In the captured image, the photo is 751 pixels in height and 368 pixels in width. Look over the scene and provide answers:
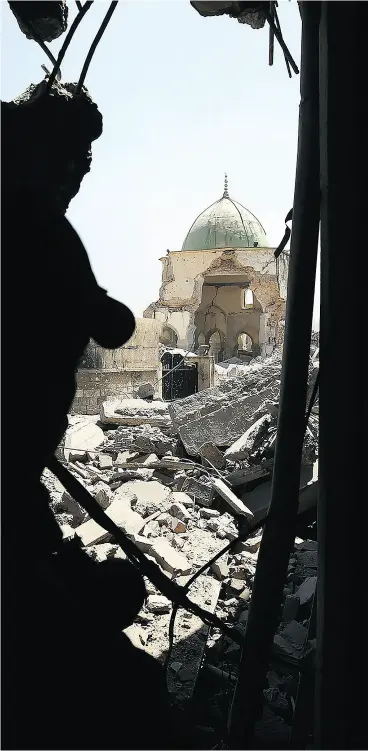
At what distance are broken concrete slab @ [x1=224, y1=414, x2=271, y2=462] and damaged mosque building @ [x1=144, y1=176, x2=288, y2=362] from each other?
2042 cm

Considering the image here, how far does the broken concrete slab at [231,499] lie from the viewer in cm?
495

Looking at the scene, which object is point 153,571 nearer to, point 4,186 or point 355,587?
point 355,587

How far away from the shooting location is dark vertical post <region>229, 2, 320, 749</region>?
1.42 meters

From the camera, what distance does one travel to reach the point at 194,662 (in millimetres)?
2908

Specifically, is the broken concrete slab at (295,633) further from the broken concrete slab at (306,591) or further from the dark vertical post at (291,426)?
the dark vertical post at (291,426)

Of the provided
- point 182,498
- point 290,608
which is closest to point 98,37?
point 290,608

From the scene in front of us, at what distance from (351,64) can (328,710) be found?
1581mm

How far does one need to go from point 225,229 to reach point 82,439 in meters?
23.2

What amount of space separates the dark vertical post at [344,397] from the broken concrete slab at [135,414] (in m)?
6.65

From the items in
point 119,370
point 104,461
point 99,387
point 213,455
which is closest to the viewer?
point 213,455

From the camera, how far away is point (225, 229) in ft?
92.4

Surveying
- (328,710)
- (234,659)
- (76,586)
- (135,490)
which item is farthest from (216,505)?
(328,710)

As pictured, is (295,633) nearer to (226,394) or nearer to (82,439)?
(226,394)

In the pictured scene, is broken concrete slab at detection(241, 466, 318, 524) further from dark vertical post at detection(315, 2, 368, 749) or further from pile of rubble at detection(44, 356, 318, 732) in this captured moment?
dark vertical post at detection(315, 2, 368, 749)
